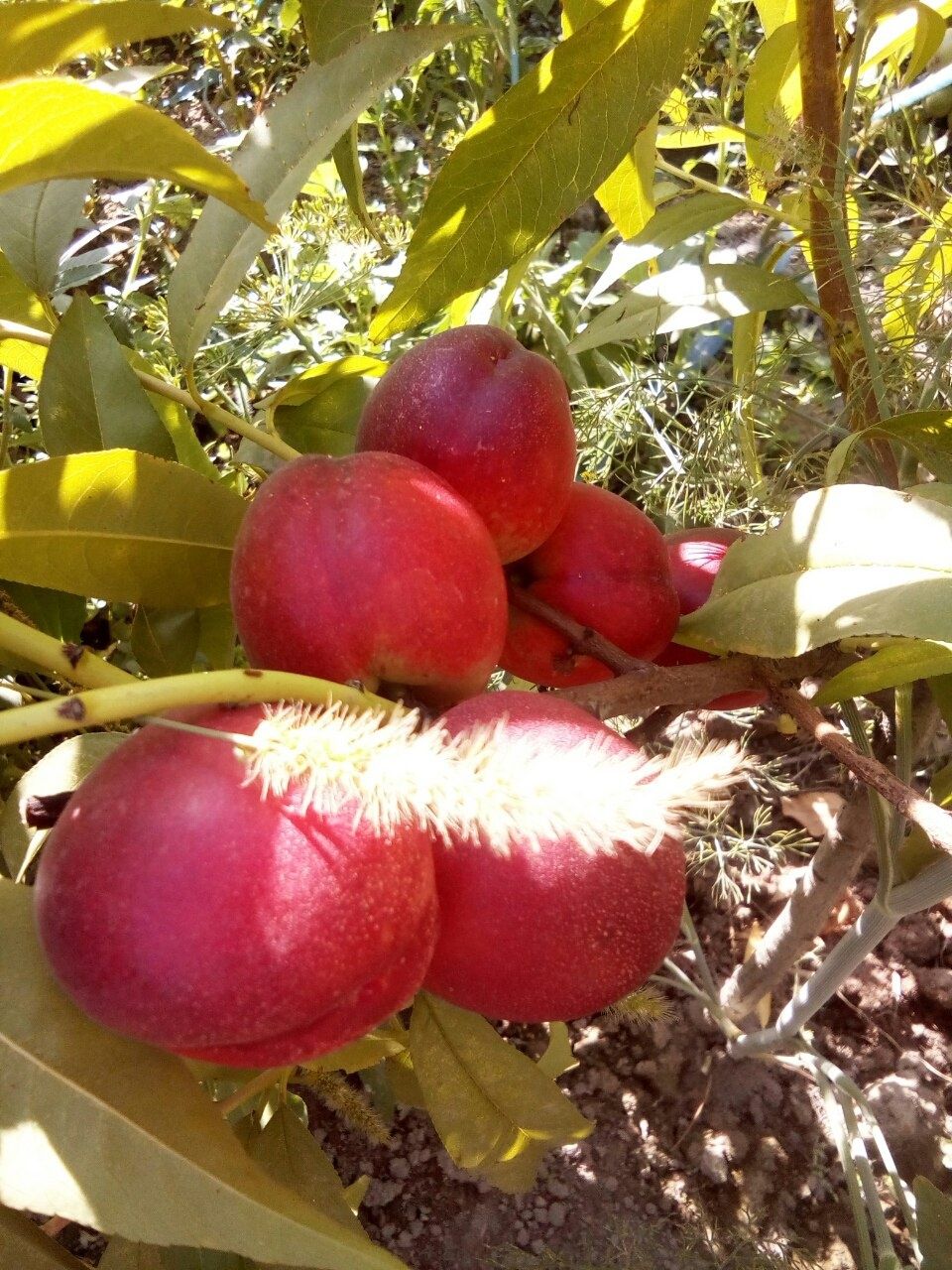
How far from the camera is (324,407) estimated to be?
0.88m

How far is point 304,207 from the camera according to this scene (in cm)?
146

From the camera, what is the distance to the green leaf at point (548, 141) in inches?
27.4

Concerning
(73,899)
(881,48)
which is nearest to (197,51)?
(881,48)

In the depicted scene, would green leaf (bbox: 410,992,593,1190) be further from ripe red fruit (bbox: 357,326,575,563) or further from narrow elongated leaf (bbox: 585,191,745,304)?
narrow elongated leaf (bbox: 585,191,745,304)

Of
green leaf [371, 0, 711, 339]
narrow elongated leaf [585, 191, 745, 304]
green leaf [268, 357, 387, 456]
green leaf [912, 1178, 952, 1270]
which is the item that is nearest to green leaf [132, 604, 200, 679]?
green leaf [268, 357, 387, 456]

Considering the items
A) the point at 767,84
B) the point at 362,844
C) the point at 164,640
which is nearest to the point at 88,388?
the point at 164,640

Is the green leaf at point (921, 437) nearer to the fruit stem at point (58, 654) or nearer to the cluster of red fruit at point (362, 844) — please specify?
the cluster of red fruit at point (362, 844)

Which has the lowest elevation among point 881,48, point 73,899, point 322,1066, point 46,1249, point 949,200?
point 322,1066

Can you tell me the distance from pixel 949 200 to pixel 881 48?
0.72 ft

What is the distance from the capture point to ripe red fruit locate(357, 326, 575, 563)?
662 millimetres

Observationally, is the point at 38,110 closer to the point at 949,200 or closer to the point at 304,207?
the point at 949,200

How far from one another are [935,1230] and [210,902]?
755 millimetres

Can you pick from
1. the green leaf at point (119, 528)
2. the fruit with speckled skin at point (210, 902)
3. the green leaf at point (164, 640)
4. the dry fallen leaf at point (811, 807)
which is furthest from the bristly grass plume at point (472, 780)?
the dry fallen leaf at point (811, 807)

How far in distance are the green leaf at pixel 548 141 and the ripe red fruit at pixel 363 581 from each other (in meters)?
0.23
